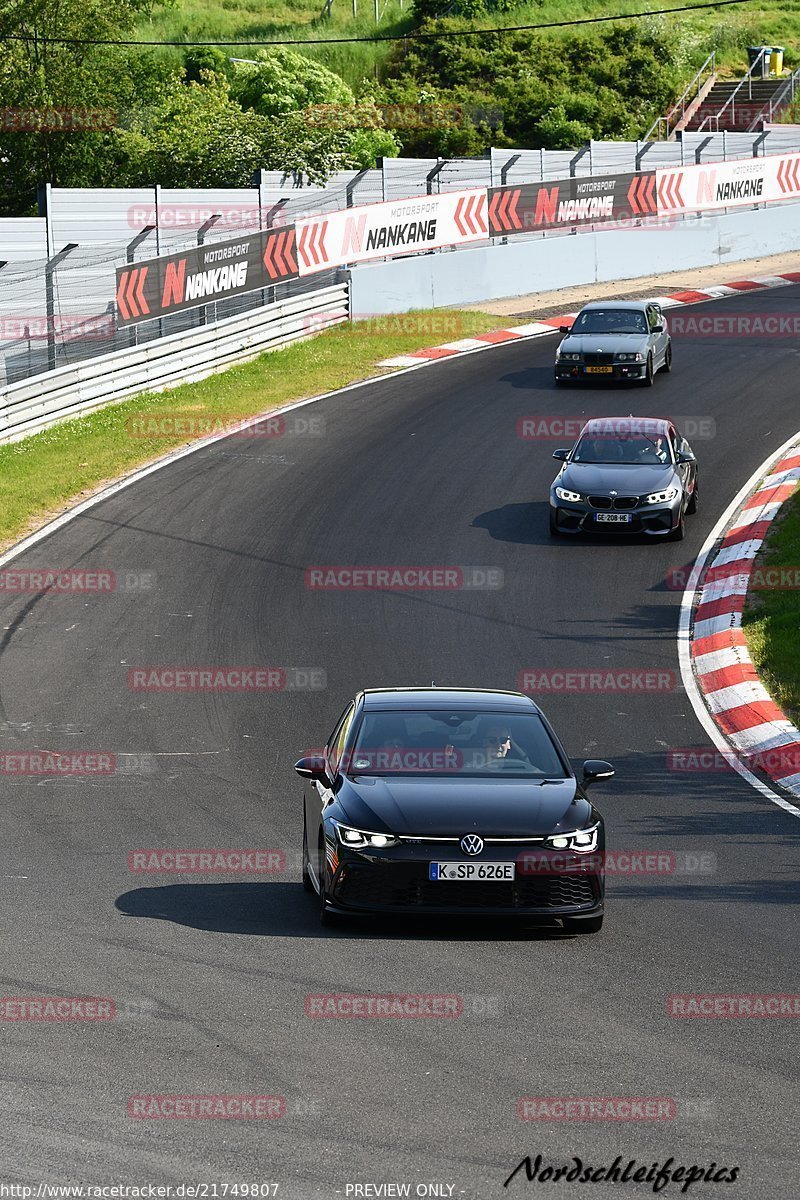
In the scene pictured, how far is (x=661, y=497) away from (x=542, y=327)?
15.0 m

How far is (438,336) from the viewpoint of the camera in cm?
3559

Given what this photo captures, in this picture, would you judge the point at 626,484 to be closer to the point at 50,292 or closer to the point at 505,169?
the point at 50,292

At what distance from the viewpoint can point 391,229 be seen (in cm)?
3628

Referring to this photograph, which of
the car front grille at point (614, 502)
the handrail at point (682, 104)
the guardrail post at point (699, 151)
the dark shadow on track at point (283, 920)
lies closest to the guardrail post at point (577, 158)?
the guardrail post at point (699, 151)

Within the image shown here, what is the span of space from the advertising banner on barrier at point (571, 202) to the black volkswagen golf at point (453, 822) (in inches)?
1165

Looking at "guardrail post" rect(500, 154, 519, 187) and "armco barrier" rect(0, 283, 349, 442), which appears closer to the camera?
"armco barrier" rect(0, 283, 349, 442)

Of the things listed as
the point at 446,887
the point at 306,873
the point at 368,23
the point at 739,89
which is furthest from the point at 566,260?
the point at 368,23

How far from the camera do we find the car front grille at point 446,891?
9.30 metres

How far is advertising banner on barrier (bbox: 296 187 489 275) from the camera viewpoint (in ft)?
112

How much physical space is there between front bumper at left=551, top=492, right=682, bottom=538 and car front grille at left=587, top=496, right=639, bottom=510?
0.06 m

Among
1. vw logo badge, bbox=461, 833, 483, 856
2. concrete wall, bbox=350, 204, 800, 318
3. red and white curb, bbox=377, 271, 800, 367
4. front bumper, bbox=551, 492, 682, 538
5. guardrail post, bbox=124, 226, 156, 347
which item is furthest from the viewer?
concrete wall, bbox=350, 204, 800, 318

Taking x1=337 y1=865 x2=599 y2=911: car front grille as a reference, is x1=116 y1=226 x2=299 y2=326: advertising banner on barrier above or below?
above

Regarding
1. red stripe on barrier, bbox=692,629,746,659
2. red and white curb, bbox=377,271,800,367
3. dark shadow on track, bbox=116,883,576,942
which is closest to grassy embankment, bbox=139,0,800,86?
red and white curb, bbox=377,271,800,367

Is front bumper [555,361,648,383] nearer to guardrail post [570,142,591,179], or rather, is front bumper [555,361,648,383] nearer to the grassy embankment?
guardrail post [570,142,591,179]
